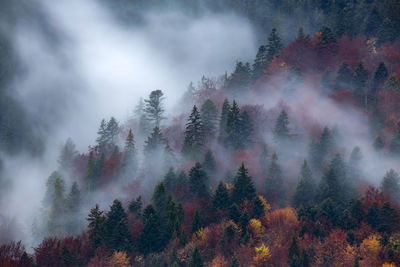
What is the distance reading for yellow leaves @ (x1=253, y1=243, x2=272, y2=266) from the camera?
2040 inches

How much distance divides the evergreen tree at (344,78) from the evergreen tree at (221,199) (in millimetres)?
43137

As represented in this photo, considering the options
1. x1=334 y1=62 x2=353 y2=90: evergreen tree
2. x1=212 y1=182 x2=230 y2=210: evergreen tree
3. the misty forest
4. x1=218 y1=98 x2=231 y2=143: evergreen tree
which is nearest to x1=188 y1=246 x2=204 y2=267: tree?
the misty forest

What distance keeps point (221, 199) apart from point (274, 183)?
1014cm

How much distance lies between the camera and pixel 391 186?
58281 millimetres

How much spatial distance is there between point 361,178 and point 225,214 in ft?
77.6

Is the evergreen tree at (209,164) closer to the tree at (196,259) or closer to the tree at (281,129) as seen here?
the tree at (281,129)

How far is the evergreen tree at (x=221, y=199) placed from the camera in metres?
62.8

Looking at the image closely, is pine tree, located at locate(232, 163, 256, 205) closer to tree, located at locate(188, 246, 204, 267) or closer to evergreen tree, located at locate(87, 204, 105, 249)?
tree, located at locate(188, 246, 204, 267)

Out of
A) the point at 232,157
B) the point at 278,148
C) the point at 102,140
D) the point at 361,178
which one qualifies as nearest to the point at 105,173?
the point at 102,140

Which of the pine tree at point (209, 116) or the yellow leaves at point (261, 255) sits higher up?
the pine tree at point (209, 116)

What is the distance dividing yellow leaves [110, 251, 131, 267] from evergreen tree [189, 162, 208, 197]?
1735 cm

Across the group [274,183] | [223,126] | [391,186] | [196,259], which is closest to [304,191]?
[274,183]

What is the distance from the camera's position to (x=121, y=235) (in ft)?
188

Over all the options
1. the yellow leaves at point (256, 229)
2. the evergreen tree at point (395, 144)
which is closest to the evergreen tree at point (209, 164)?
the yellow leaves at point (256, 229)
